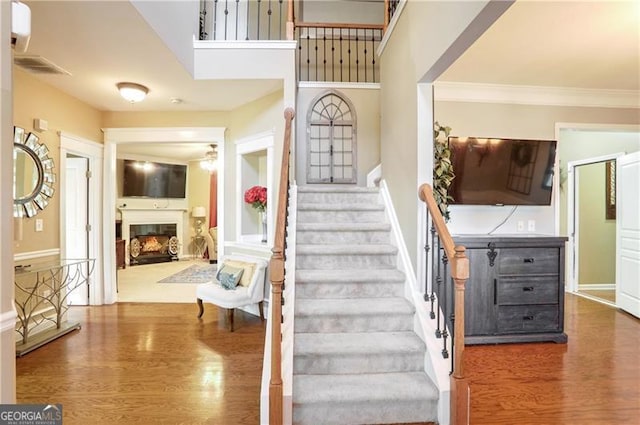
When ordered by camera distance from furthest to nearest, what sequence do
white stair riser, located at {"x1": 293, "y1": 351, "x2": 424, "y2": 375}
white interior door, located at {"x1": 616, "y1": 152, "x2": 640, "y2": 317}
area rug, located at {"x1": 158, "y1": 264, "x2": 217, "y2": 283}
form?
area rug, located at {"x1": 158, "y1": 264, "x2": 217, "y2": 283}
white interior door, located at {"x1": 616, "y1": 152, "x2": 640, "y2": 317}
white stair riser, located at {"x1": 293, "y1": 351, "x2": 424, "y2": 375}

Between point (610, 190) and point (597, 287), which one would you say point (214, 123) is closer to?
point (610, 190)

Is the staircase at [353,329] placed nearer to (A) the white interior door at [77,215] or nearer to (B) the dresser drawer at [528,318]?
(B) the dresser drawer at [528,318]

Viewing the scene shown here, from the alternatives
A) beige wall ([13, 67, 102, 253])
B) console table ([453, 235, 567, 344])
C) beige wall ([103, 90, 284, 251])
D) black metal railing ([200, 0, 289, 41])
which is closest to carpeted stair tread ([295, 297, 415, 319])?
console table ([453, 235, 567, 344])

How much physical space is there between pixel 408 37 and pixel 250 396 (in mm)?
3155

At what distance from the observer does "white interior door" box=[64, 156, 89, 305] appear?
4406 mm

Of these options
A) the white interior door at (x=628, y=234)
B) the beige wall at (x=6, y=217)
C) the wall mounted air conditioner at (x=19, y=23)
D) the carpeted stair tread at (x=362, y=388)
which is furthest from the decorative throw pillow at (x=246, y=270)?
the white interior door at (x=628, y=234)

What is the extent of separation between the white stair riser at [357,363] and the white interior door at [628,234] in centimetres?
366

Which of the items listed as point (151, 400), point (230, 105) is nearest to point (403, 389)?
point (151, 400)

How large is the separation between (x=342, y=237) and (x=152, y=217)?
649 centimetres

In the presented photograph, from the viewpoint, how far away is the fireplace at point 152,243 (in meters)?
7.58

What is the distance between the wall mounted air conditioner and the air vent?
2085 mm

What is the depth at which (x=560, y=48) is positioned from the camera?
9.24 ft

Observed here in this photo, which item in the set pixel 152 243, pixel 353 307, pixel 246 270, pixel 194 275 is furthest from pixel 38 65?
pixel 152 243

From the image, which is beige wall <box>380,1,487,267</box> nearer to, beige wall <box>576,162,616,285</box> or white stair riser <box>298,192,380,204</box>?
white stair riser <box>298,192,380,204</box>
